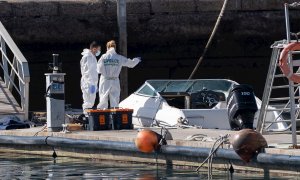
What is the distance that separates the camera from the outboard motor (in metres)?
17.4

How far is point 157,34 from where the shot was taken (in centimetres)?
2781

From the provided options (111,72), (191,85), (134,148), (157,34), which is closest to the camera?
(134,148)

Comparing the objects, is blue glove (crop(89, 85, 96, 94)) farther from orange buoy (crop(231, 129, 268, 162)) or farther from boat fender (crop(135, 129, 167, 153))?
orange buoy (crop(231, 129, 268, 162))

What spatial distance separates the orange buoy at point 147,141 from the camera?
16328 millimetres

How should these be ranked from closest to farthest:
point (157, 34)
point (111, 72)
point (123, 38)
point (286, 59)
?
point (286, 59) < point (111, 72) < point (123, 38) < point (157, 34)

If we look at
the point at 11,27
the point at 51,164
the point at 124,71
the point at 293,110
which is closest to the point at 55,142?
the point at 51,164

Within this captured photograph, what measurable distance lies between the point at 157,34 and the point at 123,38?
2596 mm

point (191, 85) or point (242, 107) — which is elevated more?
point (191, 85)

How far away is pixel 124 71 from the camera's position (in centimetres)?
2512

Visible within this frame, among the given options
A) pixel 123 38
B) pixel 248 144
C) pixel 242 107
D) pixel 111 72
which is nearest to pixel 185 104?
pixel 111 72

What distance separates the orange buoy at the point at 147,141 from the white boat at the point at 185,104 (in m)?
3.29

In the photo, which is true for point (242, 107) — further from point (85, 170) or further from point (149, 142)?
point (85, 170)

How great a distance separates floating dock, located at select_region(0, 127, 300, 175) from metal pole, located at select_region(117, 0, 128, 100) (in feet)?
18.0


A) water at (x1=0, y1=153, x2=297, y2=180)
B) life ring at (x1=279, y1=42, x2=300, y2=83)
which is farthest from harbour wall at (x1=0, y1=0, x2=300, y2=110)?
life ring at (x1=279, y1=42, x2=300, y2=83)
